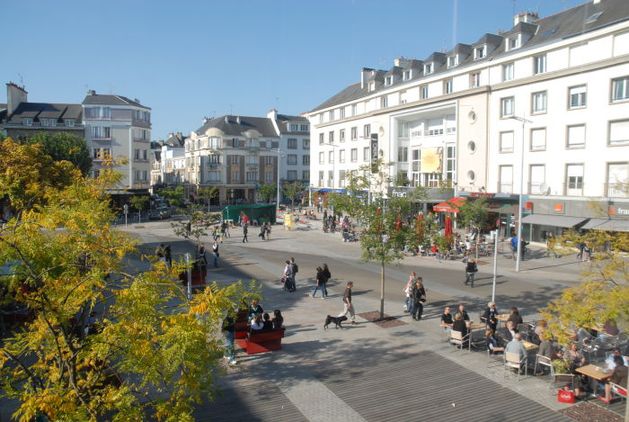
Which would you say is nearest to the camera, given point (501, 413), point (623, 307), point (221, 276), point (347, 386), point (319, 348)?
point (623, 307)

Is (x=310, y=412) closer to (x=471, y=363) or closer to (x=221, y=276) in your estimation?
(x=471, y=363)

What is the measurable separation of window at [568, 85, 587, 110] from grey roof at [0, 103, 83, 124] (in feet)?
184

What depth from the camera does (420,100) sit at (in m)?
47.4

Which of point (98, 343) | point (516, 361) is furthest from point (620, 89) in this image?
point (98, 343)

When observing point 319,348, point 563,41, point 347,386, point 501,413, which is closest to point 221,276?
point 319,348

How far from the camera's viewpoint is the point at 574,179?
33812 mm

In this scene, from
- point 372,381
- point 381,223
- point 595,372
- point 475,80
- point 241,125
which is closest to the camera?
point 595,372

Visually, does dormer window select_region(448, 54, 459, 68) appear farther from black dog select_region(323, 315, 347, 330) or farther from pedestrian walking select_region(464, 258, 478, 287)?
black dog select_region(323, 315, 347, 330)

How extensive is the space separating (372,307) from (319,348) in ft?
16.5

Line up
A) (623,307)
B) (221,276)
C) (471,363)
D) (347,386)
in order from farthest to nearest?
(221,276) < (471,363) < (347,386) < (623,307)

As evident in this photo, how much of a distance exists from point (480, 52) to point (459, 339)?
113 feet

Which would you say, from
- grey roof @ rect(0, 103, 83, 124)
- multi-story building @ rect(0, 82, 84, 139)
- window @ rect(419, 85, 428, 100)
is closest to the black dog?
window @ rect(419, 85, 428, 100)

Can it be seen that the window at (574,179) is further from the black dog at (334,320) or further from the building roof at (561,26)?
the black dog at (334,320)

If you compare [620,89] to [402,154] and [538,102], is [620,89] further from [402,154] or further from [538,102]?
[402,154]
